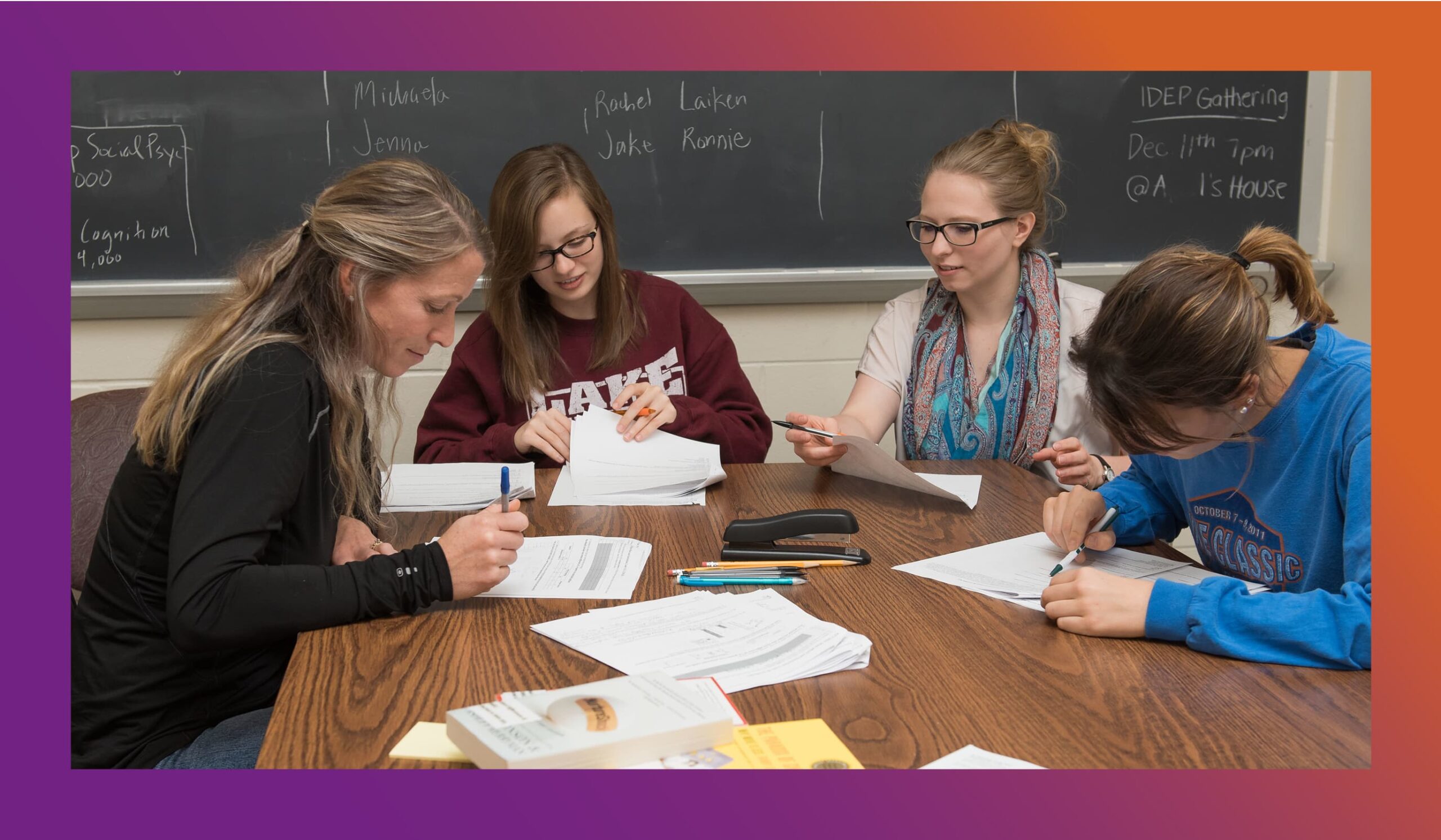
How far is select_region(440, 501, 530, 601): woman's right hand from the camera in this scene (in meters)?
1.22

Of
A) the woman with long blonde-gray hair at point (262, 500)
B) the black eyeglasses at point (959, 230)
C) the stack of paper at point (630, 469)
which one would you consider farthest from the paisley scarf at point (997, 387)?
the woman with long blonde-gray hair at point (262, 500)

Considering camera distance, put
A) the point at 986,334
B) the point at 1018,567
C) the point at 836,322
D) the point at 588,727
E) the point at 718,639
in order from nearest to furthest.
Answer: the point at 588,727
the point at 718,639
the point at 1018,567
the point at 986,334
the point at 836,322

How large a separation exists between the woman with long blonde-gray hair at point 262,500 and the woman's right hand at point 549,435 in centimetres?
57

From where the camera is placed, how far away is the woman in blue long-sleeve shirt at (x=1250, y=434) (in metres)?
1.10

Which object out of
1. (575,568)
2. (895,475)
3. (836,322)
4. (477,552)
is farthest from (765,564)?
(836,322)

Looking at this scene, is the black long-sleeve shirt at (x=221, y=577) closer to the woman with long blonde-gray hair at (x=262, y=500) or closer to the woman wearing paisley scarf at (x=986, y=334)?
the woman with long blonde-gray hair at (x=262, y=500)

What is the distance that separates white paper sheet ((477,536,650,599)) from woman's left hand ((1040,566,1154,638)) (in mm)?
468

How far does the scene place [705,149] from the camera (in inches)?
115

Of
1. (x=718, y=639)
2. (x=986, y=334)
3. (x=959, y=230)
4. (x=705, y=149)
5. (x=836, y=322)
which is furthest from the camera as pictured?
(x=836, y=322)

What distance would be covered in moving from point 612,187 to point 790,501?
1.40 m

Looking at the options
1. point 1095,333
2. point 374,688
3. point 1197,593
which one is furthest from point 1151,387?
point 374,688

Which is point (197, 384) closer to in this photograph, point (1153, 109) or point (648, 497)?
point (648, 497)

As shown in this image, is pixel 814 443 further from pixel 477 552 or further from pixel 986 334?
pixel 477 552

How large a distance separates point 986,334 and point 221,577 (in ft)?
5.00
